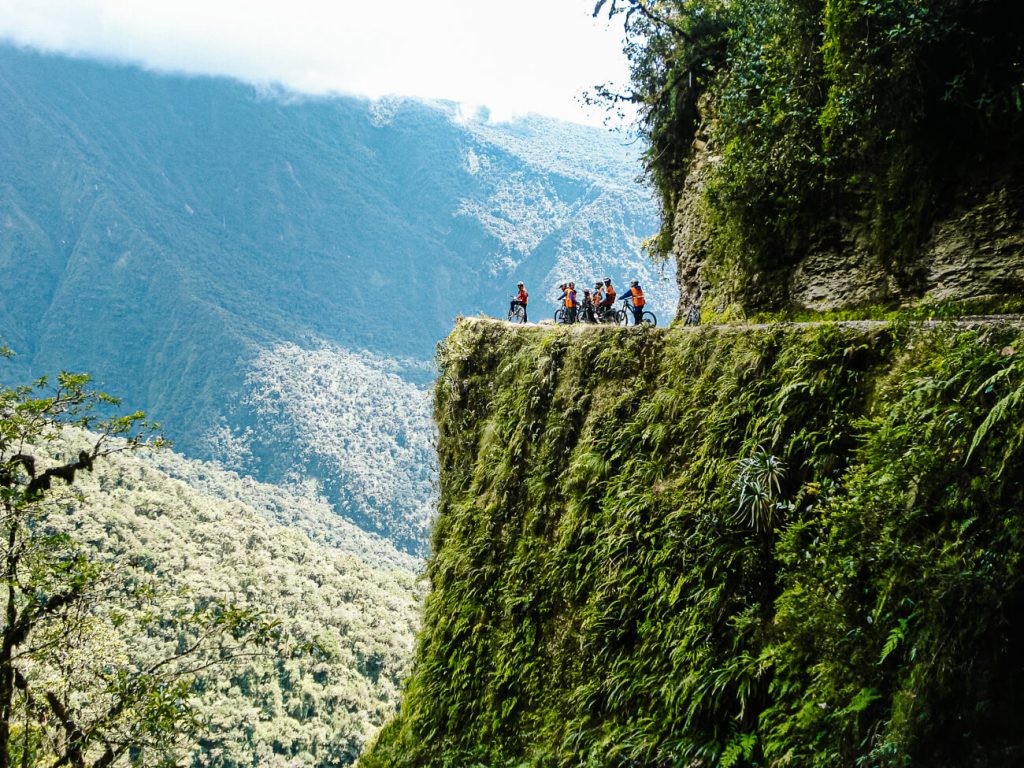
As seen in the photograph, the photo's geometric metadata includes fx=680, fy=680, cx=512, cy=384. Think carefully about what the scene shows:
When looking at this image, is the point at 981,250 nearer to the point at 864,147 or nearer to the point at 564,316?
the point at 864,147

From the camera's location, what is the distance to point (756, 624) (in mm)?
4871

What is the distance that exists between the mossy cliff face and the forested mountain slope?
25.9 metres

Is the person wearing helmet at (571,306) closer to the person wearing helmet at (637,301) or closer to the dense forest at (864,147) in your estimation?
the person wearing helmet at (637,301)

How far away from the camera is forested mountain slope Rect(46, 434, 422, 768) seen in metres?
44.5

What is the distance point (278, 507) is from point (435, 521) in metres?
132

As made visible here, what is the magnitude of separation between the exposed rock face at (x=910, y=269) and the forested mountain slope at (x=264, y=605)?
26.8 metres

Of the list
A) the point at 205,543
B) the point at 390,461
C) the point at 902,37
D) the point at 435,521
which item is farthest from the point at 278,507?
the point at 902,37

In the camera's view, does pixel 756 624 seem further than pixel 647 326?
No

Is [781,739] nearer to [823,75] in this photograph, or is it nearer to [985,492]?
[985,492]

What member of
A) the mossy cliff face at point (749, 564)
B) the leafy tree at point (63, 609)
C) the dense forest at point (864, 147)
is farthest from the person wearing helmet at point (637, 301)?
the leafy tree at point (63, 609)

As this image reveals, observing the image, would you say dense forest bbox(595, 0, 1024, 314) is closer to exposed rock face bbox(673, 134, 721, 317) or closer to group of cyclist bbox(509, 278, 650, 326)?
exposed rock face bbox(673, 134, 721, 317)

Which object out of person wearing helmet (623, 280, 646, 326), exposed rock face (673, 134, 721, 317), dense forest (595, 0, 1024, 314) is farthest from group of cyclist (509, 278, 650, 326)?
dense forest (595, 0, 1024, 314)

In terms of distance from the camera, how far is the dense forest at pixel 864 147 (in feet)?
21.3

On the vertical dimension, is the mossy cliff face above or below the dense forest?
below
